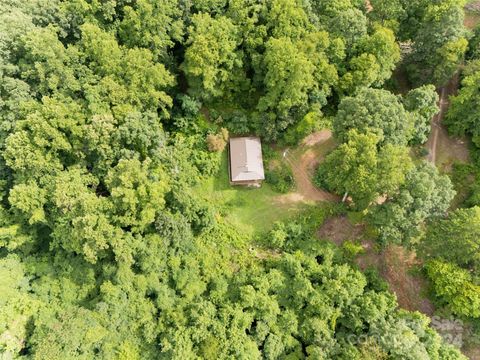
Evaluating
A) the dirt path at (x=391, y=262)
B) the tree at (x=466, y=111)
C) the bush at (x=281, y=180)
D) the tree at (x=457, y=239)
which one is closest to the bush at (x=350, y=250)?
Answer: the dirt path at (x=391, y=262)

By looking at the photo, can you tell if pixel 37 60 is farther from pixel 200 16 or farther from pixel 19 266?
pixel 19 266

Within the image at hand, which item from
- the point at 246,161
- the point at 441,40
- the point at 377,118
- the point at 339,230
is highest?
the point at 441,40

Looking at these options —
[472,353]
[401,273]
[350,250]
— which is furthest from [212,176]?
[472,353]

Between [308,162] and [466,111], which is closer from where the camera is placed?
[466,111]

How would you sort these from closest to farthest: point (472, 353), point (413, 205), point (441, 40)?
point (413, 205) → point (472, 353) → point (441, 40)

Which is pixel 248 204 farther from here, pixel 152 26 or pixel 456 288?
pixel 152 26

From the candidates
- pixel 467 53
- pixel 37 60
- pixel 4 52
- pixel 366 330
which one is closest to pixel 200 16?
pixel 37 60

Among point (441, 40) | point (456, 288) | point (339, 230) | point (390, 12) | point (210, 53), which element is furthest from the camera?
point (390, 12)
